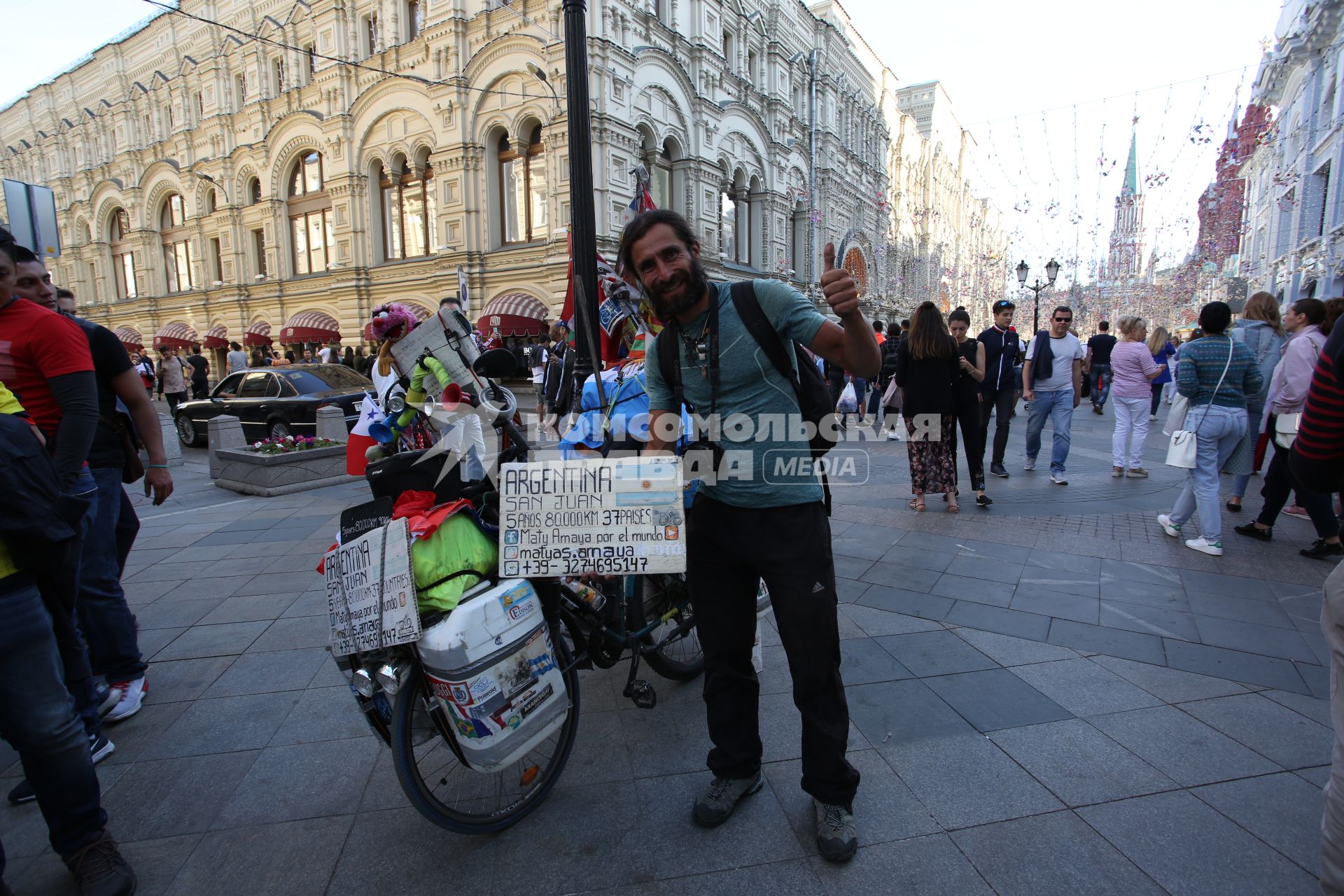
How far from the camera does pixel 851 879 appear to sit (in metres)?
1.97

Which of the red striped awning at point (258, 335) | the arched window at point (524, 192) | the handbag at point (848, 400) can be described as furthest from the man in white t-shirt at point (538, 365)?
the red striped awning at point (258, 335)

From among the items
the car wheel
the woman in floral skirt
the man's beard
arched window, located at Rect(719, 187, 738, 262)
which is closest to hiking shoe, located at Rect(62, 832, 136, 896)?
the man's beard

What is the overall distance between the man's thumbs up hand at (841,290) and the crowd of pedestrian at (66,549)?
2.25 meters

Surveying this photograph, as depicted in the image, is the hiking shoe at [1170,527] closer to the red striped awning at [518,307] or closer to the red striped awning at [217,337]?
the red striped awning at [518,307]

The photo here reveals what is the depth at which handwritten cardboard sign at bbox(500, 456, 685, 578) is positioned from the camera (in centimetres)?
201

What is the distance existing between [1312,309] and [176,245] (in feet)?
117

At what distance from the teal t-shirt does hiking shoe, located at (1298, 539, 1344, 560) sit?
503 cm

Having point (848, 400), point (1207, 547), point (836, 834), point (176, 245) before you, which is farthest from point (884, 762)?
point (176, 245)

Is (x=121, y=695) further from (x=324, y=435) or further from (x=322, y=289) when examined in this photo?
(x=322, y=289)

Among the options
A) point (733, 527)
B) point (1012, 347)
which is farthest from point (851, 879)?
point (1012, 347)

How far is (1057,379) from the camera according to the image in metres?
7.43

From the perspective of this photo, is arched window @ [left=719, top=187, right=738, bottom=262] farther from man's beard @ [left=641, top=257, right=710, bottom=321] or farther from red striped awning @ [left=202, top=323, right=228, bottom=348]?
man's beard @ [left=641, top=257, right=710, bottom=321]

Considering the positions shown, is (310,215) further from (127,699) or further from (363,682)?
(363,682)

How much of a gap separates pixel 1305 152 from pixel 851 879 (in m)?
27.5
